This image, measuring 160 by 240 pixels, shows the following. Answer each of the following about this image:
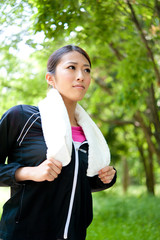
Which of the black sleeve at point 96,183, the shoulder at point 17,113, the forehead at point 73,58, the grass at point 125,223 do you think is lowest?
the grass at point 125,223

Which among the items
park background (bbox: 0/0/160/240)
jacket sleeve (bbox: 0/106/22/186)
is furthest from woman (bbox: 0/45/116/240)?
park background (bbox: 0/0/160/240)

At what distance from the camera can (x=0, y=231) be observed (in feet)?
5.35

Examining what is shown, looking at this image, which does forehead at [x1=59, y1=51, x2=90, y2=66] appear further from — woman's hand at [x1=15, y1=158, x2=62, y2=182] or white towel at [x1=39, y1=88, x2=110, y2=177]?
woman's hand at [x1=15, y1=158, x2=62, y2=182]

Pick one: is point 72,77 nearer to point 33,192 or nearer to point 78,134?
point 78,134

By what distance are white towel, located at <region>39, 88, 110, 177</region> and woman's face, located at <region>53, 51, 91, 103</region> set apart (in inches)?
2.5

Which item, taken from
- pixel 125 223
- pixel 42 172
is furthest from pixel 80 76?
pixel 125 223

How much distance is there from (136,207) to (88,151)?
7.45 metres

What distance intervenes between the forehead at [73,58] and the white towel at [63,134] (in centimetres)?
20

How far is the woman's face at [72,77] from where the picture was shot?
190 centimetres

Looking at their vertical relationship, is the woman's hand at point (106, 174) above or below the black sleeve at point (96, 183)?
above

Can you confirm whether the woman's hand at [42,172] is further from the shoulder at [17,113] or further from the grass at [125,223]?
the grass at [125,223]

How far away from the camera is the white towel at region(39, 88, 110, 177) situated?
5.25 feet

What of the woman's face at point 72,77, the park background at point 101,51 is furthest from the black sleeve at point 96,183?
the park background at point 101,51

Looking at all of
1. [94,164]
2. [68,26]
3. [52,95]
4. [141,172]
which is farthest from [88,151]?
[141,172]
